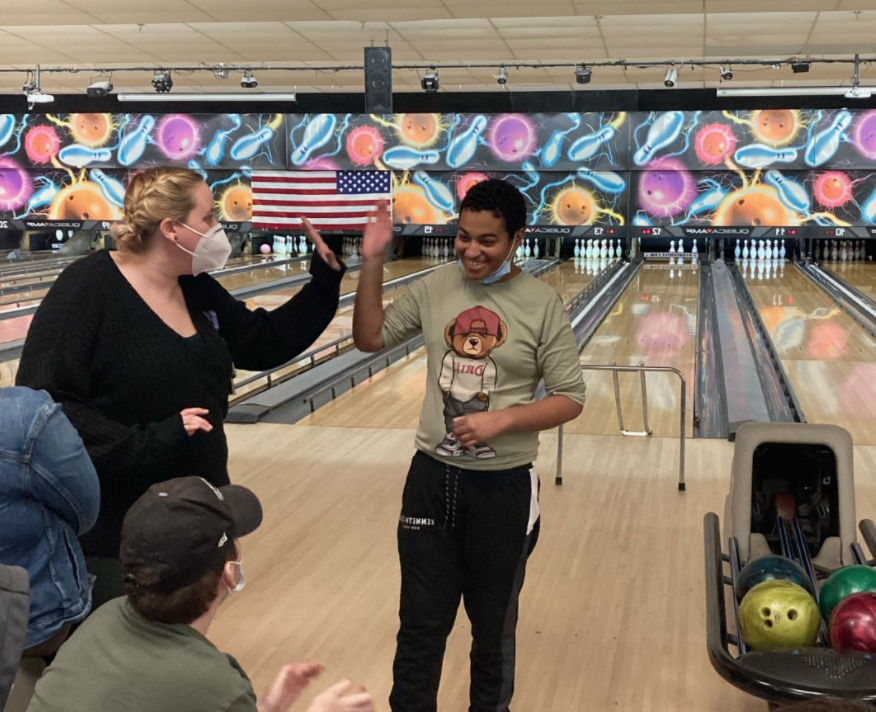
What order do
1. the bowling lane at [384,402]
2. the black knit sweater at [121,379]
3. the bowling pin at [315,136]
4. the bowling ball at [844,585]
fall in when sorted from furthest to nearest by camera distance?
the bowling pin at [315,136] < the bowling lane at [384,402] < the bowling ball at [844,585] < the black knit sweater at [121,379]

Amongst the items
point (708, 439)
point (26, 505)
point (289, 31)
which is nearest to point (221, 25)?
point (289, 31)

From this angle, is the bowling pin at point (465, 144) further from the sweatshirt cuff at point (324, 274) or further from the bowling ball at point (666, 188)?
the sweatshirt cuff at point (324, 274)

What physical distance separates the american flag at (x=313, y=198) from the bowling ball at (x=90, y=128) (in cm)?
1137

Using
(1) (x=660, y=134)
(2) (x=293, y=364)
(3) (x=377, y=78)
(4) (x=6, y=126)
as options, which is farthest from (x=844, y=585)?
(4) (x=6, y=126)

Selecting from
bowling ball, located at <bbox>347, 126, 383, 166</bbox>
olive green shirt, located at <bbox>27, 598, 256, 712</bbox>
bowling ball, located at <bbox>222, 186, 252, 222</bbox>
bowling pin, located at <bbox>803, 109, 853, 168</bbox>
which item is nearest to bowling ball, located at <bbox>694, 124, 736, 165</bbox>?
bowling pin, located at <bbox>803, 109, 853, 168</bbox>

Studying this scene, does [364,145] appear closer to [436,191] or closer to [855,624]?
[436,191]

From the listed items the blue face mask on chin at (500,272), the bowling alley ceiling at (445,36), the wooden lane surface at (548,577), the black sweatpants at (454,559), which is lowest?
the wooden lane surface at (548,577)

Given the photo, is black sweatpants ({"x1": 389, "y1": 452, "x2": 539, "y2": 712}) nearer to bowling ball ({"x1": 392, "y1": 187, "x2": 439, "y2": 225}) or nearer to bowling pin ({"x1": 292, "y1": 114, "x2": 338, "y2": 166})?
bowling ball ({"x1": 392, "y1": 187, "x2": 439, "y2": 225})

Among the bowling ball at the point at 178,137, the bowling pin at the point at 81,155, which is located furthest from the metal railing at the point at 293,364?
the bowling pin at the point at 81,155

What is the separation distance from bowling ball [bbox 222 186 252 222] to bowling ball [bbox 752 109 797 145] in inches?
244

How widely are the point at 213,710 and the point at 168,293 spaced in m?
0.93

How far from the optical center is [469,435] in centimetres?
205

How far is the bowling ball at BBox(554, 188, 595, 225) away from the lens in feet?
42.7

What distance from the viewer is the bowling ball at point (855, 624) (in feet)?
7.57
